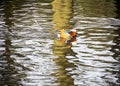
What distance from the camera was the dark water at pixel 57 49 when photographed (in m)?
11.3

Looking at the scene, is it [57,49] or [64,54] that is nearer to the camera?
[64,54]

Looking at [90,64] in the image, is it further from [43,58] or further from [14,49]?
[14,49]

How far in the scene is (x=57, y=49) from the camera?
1425cm

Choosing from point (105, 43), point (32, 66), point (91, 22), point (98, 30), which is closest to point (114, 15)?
point (91, 22)

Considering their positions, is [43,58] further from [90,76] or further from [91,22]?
[91,22]

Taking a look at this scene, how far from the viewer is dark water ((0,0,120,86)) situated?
37.2 feet

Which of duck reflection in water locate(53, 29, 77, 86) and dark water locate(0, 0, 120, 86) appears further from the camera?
dark water locate(0, 0, 120, 86)

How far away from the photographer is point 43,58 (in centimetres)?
1317

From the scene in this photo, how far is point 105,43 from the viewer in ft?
49.1

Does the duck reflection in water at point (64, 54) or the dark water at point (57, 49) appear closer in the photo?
the duck reflection in water at point (64, 54)

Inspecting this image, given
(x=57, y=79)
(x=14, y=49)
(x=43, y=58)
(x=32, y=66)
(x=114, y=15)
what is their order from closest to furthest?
(x=57, y=79)
(x=32, y=66)
(x=43, y=58)
(x=14, y=49)
(x=114, y=15)

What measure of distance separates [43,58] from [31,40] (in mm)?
2462

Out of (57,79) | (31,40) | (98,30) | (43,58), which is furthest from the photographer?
(98,30)

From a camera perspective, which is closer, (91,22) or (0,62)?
(0,62)
